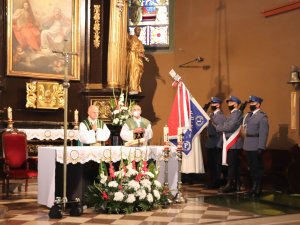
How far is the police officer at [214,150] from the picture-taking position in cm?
1126

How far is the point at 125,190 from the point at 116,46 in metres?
5.57

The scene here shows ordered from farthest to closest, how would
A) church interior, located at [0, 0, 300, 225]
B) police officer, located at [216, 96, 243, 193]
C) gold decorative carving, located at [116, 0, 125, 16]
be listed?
gold decorative carving, located at [116, 0, 125, 16], church interior, located at [0, 0, 300, 225], police officer, located at [216, 96, 243, 193]

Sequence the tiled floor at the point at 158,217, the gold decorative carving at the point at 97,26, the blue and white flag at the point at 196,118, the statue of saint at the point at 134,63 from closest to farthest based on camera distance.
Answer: the tiled floor at the point at 158,217 → the blue and white flag at the point at 196,118 → the gold decorative carving at the point at 97,26 → the statue of saint at the point at 134,63

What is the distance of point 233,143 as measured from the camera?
34.5 feet

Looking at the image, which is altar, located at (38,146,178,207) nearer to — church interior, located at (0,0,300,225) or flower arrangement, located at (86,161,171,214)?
flower arrangement, located at (86,161,171,214)

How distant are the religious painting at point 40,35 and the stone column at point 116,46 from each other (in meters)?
0.74

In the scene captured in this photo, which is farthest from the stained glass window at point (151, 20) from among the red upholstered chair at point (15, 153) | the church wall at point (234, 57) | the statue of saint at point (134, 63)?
the red upholstered chair at point (15, 153)

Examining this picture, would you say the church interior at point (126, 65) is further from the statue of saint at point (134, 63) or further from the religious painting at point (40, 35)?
the statue of saint at point (134, 63)

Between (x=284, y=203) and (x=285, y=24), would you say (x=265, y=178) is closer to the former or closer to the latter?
(x=284, y=203)

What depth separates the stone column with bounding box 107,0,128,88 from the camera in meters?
12.4

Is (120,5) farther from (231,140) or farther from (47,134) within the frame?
(231,140)

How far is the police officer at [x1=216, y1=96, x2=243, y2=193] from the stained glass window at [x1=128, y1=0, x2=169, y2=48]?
4369mm

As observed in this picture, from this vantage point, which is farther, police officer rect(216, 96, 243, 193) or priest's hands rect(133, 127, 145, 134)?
police officer rect(216, 96, 243, 193)

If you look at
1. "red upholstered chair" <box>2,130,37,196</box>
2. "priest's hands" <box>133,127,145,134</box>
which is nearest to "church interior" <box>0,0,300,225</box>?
"red upholstered chair" <box>2,130,37,196</box>
